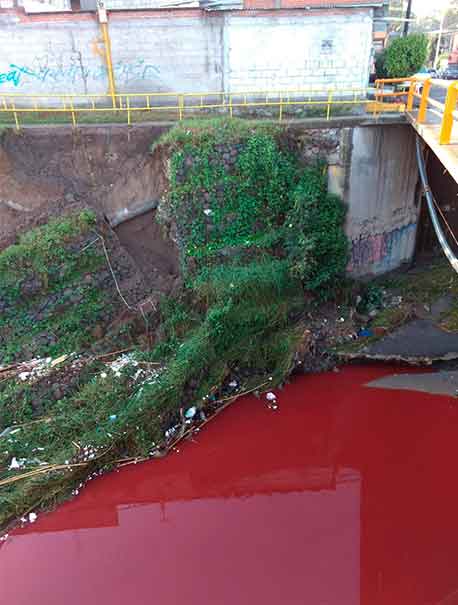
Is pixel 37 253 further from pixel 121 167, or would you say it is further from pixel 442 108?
pixel 442 108

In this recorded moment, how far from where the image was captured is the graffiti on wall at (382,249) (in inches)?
512

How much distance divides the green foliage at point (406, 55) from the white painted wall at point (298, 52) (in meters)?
2.01

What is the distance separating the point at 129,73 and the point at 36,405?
1017cm

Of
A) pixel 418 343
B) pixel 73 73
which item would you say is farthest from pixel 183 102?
pixel 418 343

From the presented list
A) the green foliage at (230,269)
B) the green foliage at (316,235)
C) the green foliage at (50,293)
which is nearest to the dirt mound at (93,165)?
the green foliage at (230,269)

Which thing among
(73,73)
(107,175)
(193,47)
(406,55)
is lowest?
(107,175)

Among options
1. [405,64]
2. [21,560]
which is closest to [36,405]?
[21,560]

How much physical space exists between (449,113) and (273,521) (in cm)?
747

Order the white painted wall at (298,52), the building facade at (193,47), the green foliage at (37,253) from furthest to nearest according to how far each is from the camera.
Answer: the white painted wall at (298,52) → the building facade at (193,47) → the green foliage at (37,253)

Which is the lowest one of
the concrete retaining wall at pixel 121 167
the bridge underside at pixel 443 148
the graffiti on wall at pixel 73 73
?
the concrete retaining wall at pixel 121 167

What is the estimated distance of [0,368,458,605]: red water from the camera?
7004 mm

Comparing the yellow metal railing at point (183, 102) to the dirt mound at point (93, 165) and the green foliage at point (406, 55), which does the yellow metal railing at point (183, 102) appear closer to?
the dirt mound at point (93, 165)

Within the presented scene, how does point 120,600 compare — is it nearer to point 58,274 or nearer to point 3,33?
point 58,274

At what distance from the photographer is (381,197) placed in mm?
12797
